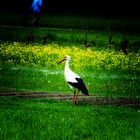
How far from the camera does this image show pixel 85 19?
55.2m

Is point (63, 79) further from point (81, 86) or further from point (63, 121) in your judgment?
point (63, 121)

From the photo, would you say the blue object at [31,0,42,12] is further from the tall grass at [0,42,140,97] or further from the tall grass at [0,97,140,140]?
the tall grass at [0,97,140,140]

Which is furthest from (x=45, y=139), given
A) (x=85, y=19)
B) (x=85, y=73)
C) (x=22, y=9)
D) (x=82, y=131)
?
(x=22, y=9)

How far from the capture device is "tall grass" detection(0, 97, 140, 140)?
47.3ft

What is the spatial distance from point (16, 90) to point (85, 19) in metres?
33.3

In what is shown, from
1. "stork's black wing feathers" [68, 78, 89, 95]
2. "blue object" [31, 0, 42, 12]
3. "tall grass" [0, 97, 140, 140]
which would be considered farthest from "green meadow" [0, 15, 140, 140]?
"blue object" [31, 0, 42, 12]

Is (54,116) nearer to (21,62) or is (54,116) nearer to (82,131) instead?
(82,131)

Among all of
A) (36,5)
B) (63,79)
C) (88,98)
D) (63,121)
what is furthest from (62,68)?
(36,5)

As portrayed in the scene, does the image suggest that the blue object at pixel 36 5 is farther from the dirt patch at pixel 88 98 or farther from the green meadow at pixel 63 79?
the dirt patch at pixel 88 98

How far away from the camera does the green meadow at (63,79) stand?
1509 cm

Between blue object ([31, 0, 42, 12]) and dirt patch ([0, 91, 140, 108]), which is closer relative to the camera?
dirt patch ([0, 91, 140, 108])

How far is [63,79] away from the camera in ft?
87.2

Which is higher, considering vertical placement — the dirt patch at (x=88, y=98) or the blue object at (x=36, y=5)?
the blue object at (x=36, y=5)

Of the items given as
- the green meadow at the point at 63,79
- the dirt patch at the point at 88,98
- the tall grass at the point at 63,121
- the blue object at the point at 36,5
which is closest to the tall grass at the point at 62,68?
the green meadow at the point at 63,79
